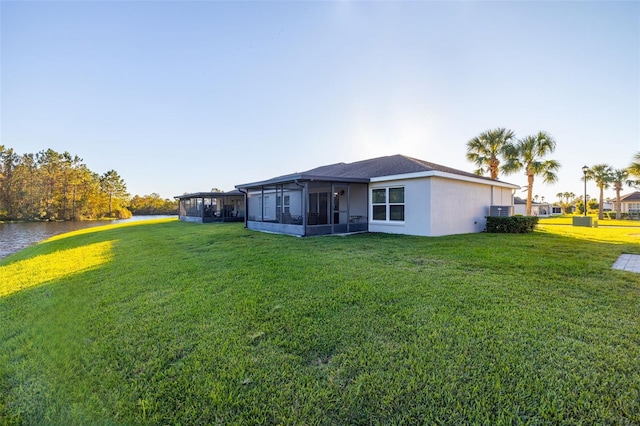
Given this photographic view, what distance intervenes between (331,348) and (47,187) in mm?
50851

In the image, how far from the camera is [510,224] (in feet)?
38.3

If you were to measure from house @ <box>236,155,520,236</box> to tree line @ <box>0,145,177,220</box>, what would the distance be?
39.9 m

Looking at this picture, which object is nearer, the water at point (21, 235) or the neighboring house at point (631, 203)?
the water at point (21, 235)

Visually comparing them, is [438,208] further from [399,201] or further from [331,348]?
[331,348]

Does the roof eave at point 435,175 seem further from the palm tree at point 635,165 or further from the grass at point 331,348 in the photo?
the palm tree at point 635,165

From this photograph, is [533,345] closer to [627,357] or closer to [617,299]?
[627,357]

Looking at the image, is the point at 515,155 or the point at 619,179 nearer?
the point at 515,155

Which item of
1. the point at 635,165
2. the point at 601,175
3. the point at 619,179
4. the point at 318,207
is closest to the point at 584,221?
the point at 635,165

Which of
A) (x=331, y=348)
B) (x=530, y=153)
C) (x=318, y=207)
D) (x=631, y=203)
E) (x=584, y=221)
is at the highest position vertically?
(x=530, y=153)

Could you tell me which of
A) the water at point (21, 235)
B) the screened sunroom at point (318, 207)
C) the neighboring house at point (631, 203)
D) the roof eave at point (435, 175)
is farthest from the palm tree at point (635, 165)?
the water at point (21, 235)

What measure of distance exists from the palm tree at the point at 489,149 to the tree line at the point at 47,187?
48.8 metres

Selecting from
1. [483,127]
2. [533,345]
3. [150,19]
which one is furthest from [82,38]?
[483,127]

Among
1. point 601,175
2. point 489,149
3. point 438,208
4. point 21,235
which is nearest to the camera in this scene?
point 438,208

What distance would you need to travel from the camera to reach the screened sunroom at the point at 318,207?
10.8 metres
